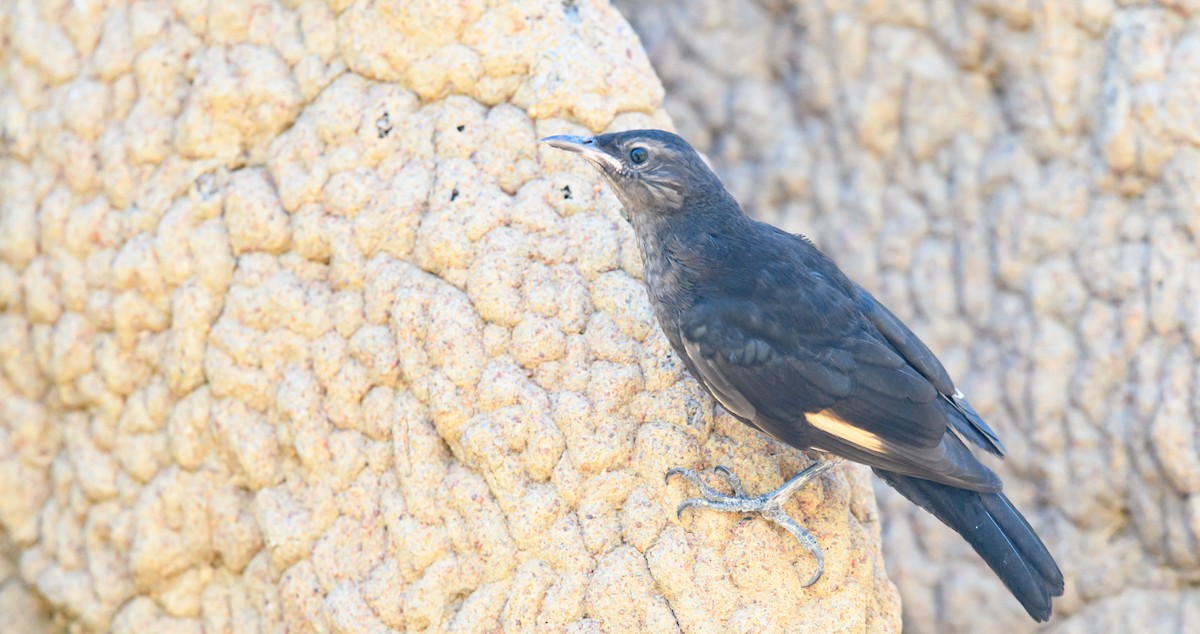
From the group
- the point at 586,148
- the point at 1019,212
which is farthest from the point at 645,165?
the point at 1019,212

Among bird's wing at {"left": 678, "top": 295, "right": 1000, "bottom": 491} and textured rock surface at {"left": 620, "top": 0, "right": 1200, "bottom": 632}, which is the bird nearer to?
bird's wing at {"left": 678, "top": 295, "right": 1000, "bottom": 491}

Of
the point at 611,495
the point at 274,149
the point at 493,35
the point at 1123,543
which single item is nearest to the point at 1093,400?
the point at 1123,543

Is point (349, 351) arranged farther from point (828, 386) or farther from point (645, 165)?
point (828, 386)

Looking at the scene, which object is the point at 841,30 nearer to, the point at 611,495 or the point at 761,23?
the point at 761,23

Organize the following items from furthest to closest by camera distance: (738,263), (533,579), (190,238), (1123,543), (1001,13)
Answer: (1001,13), (1123,543), (190,238), (738,263), (533,579)

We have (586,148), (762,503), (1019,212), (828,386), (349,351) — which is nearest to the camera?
(762,503)

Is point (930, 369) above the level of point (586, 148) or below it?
below
